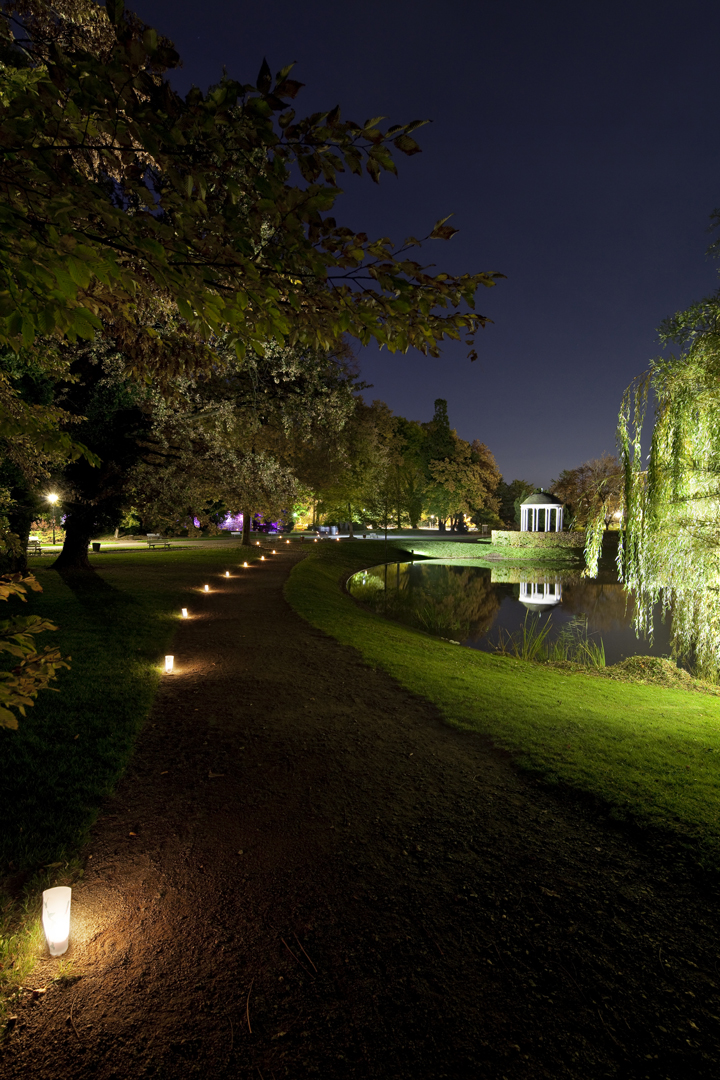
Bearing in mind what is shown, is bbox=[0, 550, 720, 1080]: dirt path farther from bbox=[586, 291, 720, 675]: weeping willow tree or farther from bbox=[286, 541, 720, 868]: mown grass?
bbox=[586, 291, 720, 675]: weeping willow tree

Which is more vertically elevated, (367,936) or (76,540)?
(76,540)

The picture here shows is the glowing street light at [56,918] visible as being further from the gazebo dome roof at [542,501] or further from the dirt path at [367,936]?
the gazebo dome roof at [542,501]

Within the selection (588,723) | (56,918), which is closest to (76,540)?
(588,723)

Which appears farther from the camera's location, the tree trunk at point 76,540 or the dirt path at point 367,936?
the tree trunk at point 76,540

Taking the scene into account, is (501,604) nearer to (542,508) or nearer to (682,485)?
(682,485)

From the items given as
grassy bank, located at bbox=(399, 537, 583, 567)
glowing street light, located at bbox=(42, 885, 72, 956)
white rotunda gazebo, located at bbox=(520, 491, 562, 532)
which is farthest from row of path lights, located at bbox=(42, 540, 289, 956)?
white rotunda gazebo, located at bbox=(520, 491, 562, 532)

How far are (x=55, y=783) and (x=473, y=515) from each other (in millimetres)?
68413

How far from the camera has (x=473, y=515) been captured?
7044cm

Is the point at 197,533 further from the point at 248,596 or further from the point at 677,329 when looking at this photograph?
the point at 677,329

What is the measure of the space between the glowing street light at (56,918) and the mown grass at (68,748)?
0.13 meters

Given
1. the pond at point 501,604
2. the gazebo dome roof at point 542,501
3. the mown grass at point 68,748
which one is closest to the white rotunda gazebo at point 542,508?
the gazebo dome roof at point 542,501

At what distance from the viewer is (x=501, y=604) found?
21.5 metres

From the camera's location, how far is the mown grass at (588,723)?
470cm

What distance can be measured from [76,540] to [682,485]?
670 inches
